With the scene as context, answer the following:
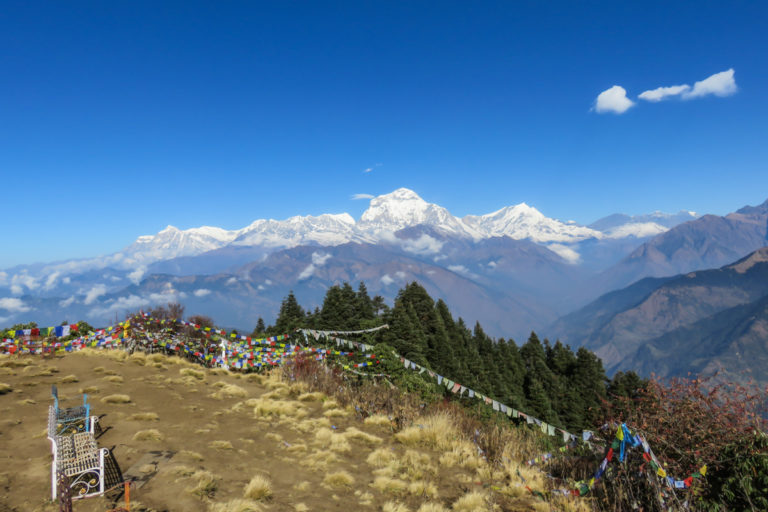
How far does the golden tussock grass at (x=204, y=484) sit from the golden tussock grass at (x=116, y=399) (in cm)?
633

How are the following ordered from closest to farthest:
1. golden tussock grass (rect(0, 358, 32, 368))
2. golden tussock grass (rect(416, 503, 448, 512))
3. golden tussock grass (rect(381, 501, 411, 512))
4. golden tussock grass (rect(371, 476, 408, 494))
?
golden tussock grass (rect(416, 503, 448, 512)) → golden tussock grass (rect(381, 501, 411, 512)) → golden tussock grass (rect(371, 476, 408, 494)) → golden tussock grass (rect(0, 358, 32, 368))

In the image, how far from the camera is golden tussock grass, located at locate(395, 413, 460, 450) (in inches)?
380

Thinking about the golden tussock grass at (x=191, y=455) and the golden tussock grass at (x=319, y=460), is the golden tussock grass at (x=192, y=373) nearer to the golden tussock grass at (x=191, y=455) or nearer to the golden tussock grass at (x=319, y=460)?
the golden tussock grass at (x=191, y=455)

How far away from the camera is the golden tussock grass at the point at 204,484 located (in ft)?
21.3

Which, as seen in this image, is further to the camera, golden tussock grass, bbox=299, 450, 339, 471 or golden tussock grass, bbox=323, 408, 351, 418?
golden tussock grass, bbox=323, 408, 351, 418

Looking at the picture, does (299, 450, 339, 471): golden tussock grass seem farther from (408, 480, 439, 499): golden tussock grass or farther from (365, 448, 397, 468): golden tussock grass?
(408, 480, 439, 499): golden tussock grass

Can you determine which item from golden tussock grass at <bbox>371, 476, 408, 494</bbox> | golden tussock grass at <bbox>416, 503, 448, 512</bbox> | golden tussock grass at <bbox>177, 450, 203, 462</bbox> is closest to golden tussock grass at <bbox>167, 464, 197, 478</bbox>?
golden tussock grass at <bbox>177, 450, 203, 462</bbox>

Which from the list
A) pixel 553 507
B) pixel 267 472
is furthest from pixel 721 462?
pixel 267 472

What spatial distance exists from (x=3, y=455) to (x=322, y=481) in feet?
22.3

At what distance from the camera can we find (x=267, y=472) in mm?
7766

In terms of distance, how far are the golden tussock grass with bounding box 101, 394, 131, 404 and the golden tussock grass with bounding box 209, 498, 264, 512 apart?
25.1 ft

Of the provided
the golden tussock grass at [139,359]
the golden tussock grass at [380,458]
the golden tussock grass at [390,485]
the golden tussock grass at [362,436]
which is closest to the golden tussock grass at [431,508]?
the golden tussock grass at [390,485]

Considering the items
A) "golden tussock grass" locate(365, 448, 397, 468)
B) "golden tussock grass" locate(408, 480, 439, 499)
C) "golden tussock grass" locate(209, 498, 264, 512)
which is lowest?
"golden tussock grass" locate(365, 448, 397, 468)

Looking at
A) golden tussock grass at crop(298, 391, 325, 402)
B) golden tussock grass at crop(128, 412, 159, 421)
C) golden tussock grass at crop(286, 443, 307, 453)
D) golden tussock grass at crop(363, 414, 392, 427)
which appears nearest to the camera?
golden tussock grass at crop(286, 443, 307, 453)
